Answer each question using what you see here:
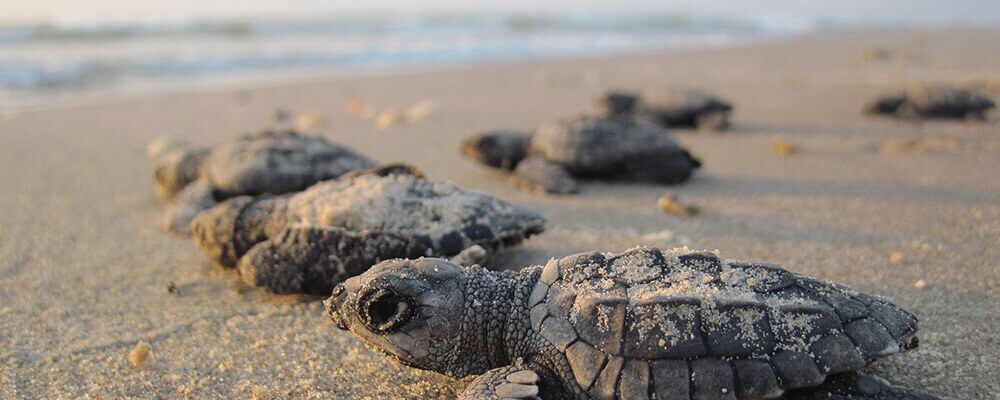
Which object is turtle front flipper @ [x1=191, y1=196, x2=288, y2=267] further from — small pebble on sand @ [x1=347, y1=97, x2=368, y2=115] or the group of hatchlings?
small pebble on sand @ [x1=347, y1=97, x2=368, y2=115]

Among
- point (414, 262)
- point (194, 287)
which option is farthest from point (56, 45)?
point (414, 262)

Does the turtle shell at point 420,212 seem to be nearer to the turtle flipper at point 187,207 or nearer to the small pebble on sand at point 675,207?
the turtle flipper at point 187,207

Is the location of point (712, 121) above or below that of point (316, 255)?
below

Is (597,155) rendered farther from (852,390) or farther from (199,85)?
(199,85)

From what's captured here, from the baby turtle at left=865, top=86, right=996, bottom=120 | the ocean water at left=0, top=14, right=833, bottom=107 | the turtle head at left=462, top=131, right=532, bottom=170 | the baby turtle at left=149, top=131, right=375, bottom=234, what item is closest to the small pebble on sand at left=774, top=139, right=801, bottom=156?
the baby turtle at left=865, top=86, right=996, bottom=120

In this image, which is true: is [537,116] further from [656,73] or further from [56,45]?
[56,45]

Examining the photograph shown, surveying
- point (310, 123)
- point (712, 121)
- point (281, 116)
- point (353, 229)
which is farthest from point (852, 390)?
point (281, 116)

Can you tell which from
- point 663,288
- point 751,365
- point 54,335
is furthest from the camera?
point 54,335
